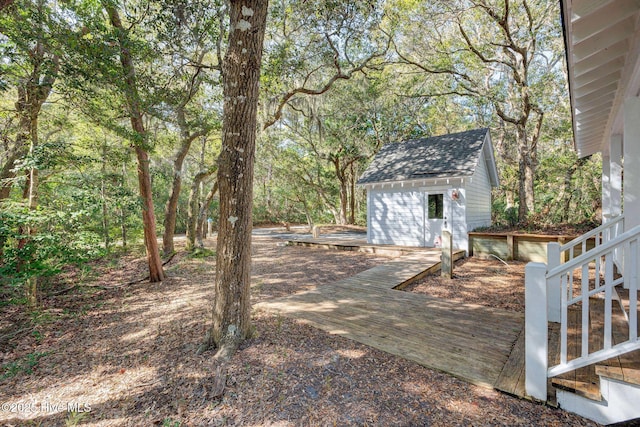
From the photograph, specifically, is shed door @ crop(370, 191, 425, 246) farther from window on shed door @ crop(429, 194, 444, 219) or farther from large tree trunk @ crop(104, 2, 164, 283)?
large tree trunk @ crop(104, 2, 164, 283)

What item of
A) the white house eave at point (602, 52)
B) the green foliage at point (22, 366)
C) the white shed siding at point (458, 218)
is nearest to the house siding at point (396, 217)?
the white shed siding at point (458, 218)

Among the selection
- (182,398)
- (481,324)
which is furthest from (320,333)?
(481,324)

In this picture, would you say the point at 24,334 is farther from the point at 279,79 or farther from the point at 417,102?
the point at 417,102

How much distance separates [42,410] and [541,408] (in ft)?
13.5

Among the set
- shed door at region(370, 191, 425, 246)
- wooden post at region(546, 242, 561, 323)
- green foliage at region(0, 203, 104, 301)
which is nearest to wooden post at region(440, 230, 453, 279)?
wooden post at region(546, 242, 561, 323)

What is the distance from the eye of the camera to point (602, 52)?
302 cm

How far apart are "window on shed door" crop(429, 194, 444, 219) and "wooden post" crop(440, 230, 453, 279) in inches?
124

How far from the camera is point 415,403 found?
218cm

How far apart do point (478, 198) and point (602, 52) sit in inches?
290

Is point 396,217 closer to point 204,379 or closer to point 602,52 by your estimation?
point 602,52

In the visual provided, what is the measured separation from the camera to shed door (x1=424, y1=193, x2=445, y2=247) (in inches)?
353

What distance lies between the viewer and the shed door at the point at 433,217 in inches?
353

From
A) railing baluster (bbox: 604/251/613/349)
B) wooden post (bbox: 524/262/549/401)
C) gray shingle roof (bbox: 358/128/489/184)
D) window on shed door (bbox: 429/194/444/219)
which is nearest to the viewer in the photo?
railing baluster (bbox: 604/251/613/349)

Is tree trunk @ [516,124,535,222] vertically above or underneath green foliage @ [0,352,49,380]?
above
